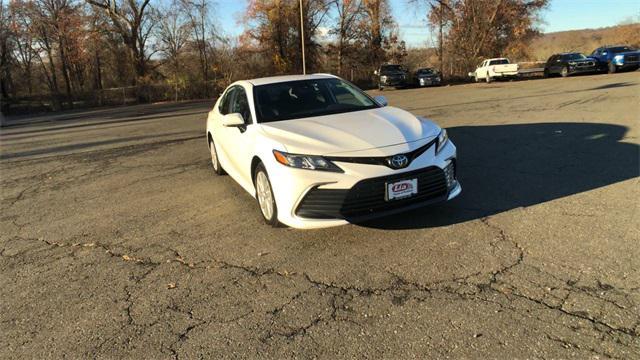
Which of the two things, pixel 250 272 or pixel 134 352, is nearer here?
pixel 134 352

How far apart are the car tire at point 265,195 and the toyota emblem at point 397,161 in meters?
1.17

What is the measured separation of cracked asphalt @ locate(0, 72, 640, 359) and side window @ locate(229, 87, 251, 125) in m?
1.09

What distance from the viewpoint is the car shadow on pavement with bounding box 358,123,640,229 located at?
16.1 ft

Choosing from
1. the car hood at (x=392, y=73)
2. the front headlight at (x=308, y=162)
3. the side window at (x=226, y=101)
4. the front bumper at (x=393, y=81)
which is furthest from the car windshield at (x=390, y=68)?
the front headlight at (x=308, y=162)

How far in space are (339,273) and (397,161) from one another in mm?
1107

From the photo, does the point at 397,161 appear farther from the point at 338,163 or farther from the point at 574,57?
the point at 574,57

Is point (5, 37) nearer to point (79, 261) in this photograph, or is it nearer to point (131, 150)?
point (131, 150)

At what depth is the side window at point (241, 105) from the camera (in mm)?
5461

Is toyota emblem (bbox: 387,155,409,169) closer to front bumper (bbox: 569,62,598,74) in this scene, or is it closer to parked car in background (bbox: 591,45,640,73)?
front bumper (bbox: 569,62,598,74)

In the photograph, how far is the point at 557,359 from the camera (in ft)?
8.55

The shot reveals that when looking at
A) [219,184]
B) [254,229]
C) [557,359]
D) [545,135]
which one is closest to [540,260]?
[557,359]

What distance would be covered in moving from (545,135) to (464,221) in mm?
5180

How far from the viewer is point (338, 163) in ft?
13.5

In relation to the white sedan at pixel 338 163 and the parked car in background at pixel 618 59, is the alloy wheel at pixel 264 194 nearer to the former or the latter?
the white sedan at pixel 338 163
